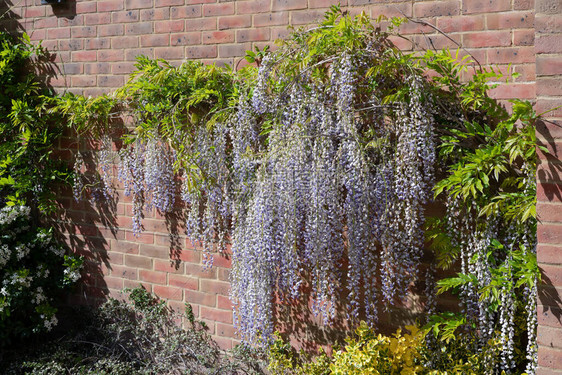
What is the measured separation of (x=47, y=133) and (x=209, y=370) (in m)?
2.18

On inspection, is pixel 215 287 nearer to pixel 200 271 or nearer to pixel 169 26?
pixel 200 271

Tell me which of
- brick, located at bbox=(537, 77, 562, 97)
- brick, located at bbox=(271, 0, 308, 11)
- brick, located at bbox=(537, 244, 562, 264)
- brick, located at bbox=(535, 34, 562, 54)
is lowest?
brick, located at bbox=(537, 244, 562, 264)

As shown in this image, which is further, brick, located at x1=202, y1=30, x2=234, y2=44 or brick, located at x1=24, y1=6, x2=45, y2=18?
brick, located at x1=24, y1=6, x2=45, y2=18

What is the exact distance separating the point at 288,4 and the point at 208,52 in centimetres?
63

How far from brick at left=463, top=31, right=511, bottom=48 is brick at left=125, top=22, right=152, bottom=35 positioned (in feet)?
6.83

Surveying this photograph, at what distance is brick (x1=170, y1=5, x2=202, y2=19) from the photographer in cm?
368

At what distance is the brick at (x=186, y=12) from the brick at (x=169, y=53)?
21 centimetres

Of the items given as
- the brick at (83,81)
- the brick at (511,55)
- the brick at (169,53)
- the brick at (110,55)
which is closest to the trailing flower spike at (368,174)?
the brick at (511,55)

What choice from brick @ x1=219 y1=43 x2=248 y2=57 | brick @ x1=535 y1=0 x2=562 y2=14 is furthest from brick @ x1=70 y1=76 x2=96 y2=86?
brick @ x1=535 y1=0 x2=562 y2=14

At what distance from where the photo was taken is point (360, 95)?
312 centimetres

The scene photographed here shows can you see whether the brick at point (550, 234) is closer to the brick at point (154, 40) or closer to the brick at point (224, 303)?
the brick at point (224, 303)

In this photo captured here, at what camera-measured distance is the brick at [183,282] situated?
3881mm

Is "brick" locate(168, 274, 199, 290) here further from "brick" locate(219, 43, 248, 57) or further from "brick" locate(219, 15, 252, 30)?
"brick" locate(219, 15, 252, 30)

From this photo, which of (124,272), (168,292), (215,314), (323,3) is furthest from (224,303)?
(323,3)
